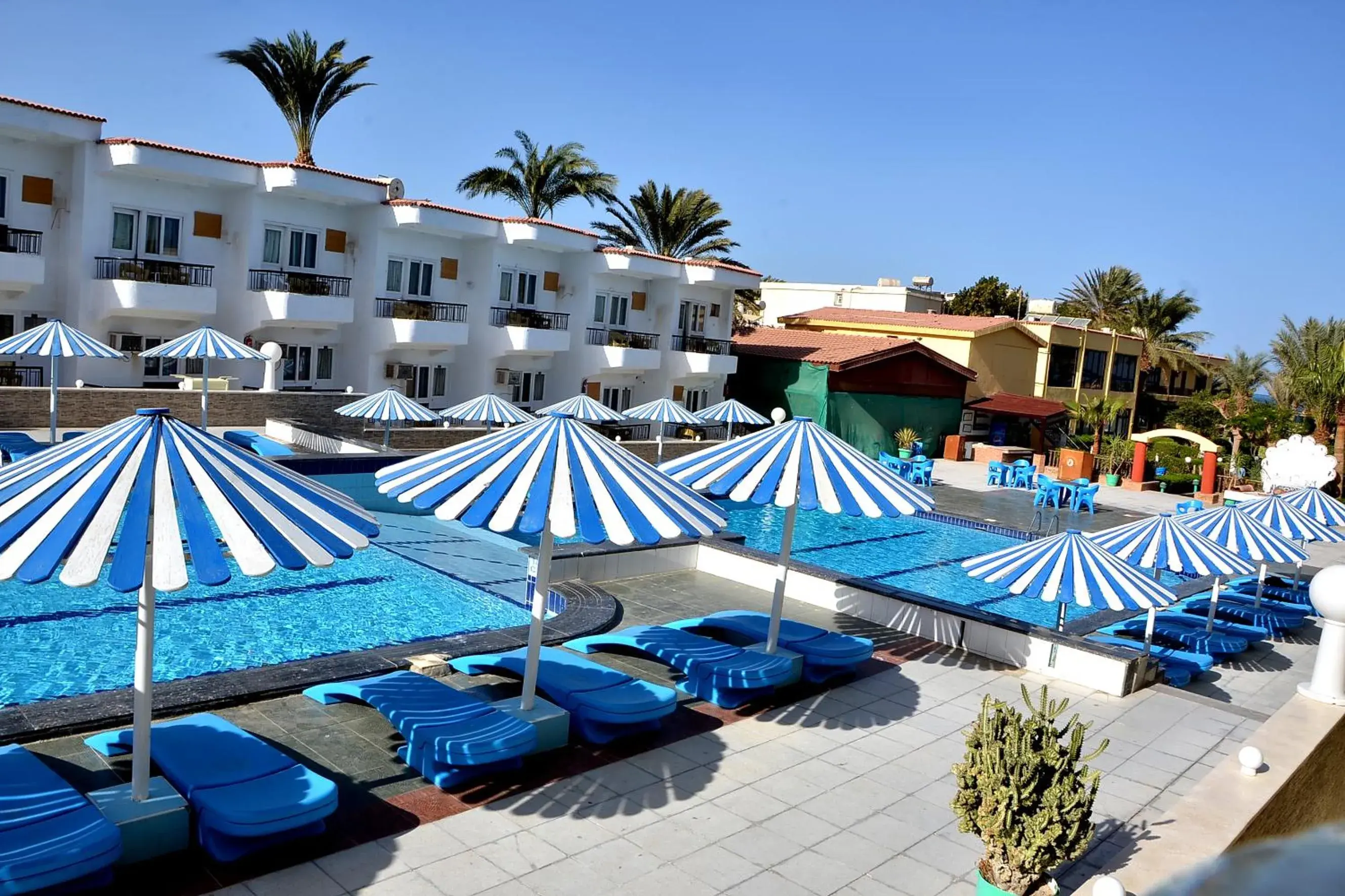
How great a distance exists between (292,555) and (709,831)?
12.2ft

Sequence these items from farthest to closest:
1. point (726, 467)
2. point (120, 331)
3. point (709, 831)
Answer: point (120, 331) < point (726, 467) < point (709, 831)

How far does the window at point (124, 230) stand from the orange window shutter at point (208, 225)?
59.1 inches

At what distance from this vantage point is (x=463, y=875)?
22.1ft

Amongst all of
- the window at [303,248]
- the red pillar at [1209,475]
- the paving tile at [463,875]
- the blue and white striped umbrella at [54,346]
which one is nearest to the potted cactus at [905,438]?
the red pillar at [1209,475]

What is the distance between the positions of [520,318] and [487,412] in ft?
28.6

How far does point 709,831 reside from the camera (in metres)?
7.74

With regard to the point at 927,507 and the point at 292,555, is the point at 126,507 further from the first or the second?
the point at 927,507

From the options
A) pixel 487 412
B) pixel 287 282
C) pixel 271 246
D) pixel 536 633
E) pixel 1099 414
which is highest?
pixel 271 246

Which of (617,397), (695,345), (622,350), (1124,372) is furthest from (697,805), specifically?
(1124,372)

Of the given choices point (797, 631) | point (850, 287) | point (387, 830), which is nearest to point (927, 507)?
point (797, 631)

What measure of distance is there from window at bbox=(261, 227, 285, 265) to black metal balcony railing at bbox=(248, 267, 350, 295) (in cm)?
31

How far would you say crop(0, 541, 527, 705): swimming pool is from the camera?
11086mm

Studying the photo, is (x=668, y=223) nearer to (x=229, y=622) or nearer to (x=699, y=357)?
(x=699, y=357)

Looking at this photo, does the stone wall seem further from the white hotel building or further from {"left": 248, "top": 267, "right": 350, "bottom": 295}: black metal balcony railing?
{"left": 248, "top": 267, "right": 350, "bottom": 295}: black metal balcony railing
